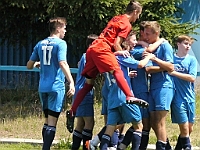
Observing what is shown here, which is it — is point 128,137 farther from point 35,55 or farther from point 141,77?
point 35,55

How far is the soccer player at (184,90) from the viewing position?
29.2 feet

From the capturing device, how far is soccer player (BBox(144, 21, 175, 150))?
8.52 m

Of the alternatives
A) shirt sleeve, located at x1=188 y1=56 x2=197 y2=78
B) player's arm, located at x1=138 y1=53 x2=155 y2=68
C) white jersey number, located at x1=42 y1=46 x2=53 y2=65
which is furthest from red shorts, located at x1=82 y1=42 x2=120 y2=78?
shirt sleeve, located at x1=188 y1=56 x2=197 y2=78

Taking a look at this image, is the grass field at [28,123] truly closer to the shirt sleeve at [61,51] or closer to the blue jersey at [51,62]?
the blue jersey at [51,62]

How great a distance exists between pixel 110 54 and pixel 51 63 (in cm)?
101

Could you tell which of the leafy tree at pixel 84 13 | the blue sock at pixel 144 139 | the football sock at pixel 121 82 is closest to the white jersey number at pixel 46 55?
the football sock at pixel 121 82

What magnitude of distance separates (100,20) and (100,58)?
5.31m

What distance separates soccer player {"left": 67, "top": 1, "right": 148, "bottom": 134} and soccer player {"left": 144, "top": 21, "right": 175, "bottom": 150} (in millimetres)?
331

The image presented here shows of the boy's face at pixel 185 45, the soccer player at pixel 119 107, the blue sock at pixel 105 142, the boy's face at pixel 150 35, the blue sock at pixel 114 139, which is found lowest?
the blue sock at pixel 114 139

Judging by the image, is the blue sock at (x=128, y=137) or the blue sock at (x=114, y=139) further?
the blue sock at (x=114, y=139)

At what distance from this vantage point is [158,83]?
8625mm

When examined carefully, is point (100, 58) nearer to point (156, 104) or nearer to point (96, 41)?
point (96, 41)

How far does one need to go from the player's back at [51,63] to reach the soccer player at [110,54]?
380mm

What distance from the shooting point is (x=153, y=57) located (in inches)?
327
